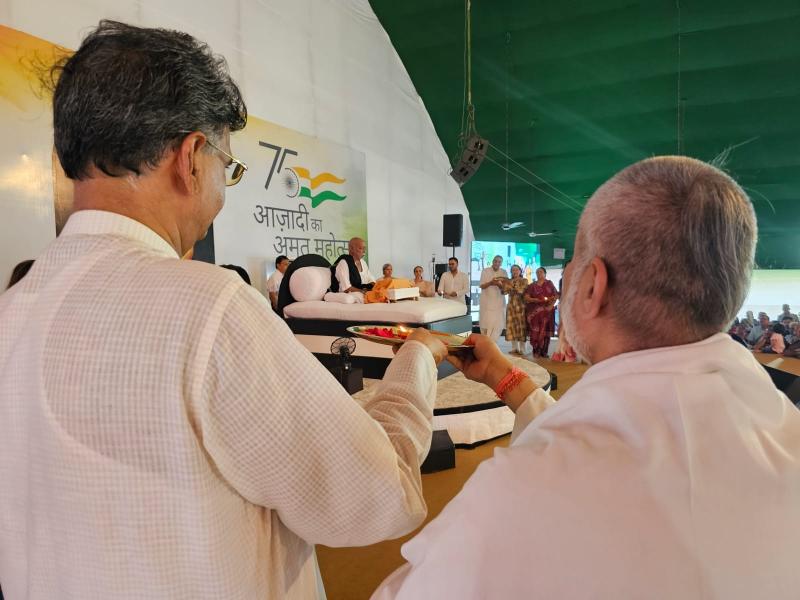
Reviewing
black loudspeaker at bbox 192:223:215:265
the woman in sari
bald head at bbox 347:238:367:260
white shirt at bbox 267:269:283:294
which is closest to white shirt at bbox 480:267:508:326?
the woman in sari

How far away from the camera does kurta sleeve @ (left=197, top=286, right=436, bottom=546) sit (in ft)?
2.16

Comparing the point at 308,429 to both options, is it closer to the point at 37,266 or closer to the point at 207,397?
the point at 207,397

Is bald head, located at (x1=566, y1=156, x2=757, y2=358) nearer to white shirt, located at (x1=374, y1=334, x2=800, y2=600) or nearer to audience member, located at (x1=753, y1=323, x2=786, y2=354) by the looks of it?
white shirt, located at (x1=374, y1=334, x2=800, y2=600)

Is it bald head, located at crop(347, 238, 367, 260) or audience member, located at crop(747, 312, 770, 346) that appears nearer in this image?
bald head, located at crop(347, 238, 367, 260)

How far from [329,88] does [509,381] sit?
8301 millimetres

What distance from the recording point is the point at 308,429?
27.3 inches

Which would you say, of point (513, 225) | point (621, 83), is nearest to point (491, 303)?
point (513, 225)

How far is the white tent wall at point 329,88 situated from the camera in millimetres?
5303

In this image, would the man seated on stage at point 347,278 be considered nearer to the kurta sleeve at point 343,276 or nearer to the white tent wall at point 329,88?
the kurta sleeve at point 343,276

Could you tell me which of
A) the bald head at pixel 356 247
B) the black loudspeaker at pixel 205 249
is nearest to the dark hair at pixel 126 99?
the bald head at pixel 356 247

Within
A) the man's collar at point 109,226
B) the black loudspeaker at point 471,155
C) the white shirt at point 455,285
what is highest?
the black loudspeaker at point 471,155

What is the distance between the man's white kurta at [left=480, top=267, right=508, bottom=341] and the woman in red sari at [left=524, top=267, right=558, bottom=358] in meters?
0.67

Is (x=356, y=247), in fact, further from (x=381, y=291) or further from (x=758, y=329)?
(x=758, y=329)

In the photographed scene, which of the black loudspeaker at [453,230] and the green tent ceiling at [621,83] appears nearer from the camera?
the green tent ceiling at [621,83]
